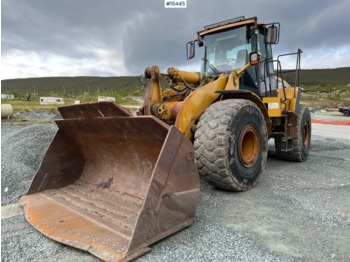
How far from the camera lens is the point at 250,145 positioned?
442 cm

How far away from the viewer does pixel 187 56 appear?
19.9 ft

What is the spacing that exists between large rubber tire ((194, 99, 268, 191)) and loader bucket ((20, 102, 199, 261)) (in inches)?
24.4

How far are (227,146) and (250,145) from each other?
86 cm

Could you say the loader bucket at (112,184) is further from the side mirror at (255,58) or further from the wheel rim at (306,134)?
the wheel rim at (306,134)

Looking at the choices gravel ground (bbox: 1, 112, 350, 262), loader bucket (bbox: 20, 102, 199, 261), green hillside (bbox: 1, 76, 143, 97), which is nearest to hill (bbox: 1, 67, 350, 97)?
green hillside (bbox: 1, 76, 143, 97)

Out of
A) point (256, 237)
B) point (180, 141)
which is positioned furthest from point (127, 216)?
point (256, 237)

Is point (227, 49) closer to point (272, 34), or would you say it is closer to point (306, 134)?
point (272, 34)

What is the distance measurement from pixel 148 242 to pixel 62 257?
0.69 meters

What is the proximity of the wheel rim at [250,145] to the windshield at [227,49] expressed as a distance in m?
1.37

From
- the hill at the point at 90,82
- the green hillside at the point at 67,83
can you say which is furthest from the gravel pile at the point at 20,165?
the green hillside at the point at 67,83

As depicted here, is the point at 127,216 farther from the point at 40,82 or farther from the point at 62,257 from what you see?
→ the point at 40,82

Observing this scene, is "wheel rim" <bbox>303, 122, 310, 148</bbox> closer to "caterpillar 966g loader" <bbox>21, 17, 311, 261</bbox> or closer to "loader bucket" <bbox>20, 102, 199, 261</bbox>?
"caterpillar 966g loader" <bbox>21, 17, 311, 261</bbox>

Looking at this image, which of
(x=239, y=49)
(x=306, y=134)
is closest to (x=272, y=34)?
(x=239, y=49)

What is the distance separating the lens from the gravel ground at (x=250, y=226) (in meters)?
2.53
